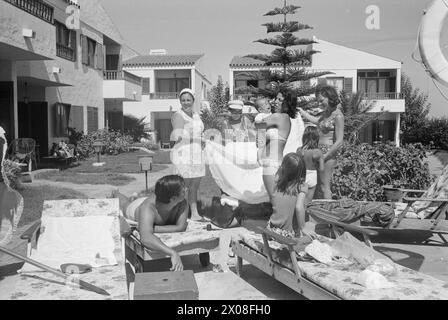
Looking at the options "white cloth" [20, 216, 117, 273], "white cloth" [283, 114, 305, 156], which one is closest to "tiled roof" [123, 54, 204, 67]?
"white cloth" [283, 114, 305, 156]

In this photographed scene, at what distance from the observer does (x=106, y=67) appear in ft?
76.3

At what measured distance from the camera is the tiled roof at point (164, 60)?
28236 millimetres

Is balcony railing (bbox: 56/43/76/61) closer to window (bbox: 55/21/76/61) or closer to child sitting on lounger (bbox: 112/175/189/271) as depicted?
window (bbox: 55/21/76/61)

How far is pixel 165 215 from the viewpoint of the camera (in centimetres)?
450

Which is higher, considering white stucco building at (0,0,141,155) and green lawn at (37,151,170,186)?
white stucco building at (0,0,141,155)

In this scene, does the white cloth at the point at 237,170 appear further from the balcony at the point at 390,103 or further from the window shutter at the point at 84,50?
the balcony at the point at 390,103

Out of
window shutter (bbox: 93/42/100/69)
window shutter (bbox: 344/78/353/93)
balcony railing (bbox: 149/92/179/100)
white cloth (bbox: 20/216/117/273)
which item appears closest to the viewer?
white cloth (bbox: 20/216/117/273)

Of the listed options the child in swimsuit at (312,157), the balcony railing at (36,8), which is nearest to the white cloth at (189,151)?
the child in swimsuit at (312,157)

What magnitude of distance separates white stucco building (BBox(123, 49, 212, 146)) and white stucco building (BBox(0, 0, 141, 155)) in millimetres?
3714

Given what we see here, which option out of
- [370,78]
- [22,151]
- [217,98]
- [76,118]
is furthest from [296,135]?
[370,78]

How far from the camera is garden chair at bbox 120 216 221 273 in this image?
419cm

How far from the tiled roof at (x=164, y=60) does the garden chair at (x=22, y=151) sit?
1709cm

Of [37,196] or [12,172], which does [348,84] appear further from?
[12,172]
